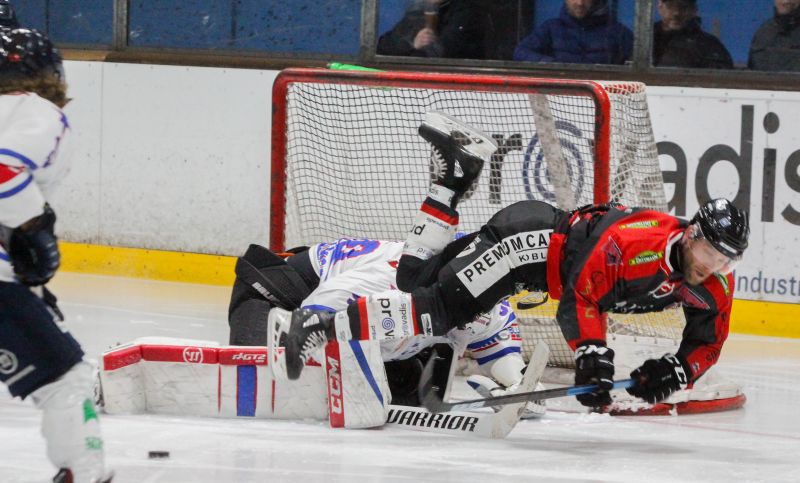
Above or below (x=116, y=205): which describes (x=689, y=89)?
above

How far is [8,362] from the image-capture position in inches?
115

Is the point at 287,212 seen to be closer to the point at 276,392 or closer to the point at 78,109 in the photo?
the point at 276,392

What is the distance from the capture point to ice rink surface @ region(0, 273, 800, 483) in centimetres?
359

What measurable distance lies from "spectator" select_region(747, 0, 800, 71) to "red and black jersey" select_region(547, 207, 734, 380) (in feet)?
8.55

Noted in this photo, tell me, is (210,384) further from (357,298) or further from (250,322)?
(357,298)

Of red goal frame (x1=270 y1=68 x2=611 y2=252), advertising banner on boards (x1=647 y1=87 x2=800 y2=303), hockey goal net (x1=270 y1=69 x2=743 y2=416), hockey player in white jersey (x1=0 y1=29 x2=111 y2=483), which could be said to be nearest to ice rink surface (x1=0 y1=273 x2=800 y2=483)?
hockey player in white jersey (x1=0 y1=29 x2=111 y2=483)

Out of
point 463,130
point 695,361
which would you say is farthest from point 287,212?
point 695,361

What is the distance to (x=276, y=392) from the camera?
14.0 feet

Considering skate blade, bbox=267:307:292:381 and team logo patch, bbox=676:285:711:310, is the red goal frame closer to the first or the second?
team logo patch, bbox=676:285:711:310

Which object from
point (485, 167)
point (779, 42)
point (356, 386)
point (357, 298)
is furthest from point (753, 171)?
point (356, 386)

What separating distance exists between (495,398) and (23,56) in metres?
1.78

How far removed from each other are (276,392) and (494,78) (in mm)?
1553

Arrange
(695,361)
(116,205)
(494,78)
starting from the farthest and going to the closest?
(116,205) → (494,78) → (695,361)

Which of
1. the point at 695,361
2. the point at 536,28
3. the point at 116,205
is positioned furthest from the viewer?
the point at 116,205
